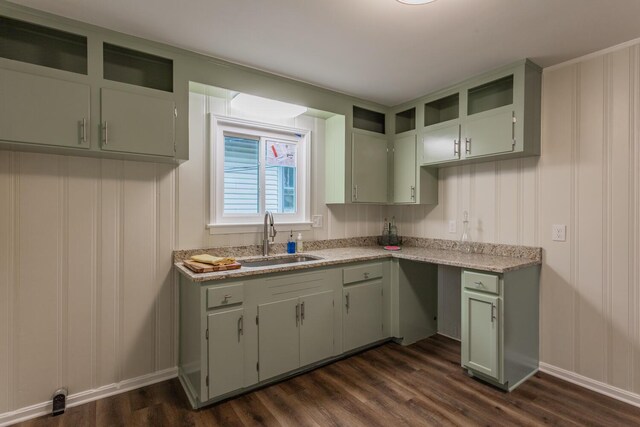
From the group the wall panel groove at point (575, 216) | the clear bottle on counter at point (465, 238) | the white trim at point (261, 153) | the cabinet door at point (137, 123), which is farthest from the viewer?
the clear bottle on counter at point (465, 238)

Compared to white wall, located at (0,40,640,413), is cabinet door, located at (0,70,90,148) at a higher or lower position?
higher

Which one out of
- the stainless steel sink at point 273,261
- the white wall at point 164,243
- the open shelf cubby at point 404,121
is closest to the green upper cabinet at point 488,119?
the white wall at point 164,243

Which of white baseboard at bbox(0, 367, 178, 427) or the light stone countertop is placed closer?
white baseboard at bbox(0, 367, 178, 427)

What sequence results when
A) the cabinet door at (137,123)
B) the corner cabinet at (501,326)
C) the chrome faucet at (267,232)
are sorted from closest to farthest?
the cabinet door at (137,123) → the corner cabinet at (501,326) → the chrome faucet at (267,232)

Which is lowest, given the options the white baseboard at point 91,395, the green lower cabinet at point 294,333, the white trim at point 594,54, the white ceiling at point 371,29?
the white baseboard at point 91,395

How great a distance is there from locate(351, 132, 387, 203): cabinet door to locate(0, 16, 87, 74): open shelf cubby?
220 cm

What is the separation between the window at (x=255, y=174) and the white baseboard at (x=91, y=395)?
3.74 feet

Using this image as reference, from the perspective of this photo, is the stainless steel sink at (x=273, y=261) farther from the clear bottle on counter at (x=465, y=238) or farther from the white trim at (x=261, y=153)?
the clear bottle on counter at (x=465, y=238)

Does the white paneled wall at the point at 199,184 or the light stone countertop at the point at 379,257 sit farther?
the white paneled wall at the point at 199,184

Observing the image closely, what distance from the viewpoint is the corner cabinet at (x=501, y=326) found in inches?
86.7

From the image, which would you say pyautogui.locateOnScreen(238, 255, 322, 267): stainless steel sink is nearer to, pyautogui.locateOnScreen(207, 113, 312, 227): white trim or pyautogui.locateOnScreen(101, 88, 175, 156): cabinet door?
pyautogui.locateOnScreen(207, 113, 312, 227): white trim

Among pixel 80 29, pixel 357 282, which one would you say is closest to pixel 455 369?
pixel 357 282

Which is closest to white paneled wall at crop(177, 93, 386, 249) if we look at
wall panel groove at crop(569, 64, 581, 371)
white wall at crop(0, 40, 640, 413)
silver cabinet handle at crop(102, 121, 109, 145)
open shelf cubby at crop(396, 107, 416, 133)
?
white wall at crop(0, 40, 640, 413)

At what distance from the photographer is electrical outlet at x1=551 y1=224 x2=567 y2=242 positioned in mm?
2400
